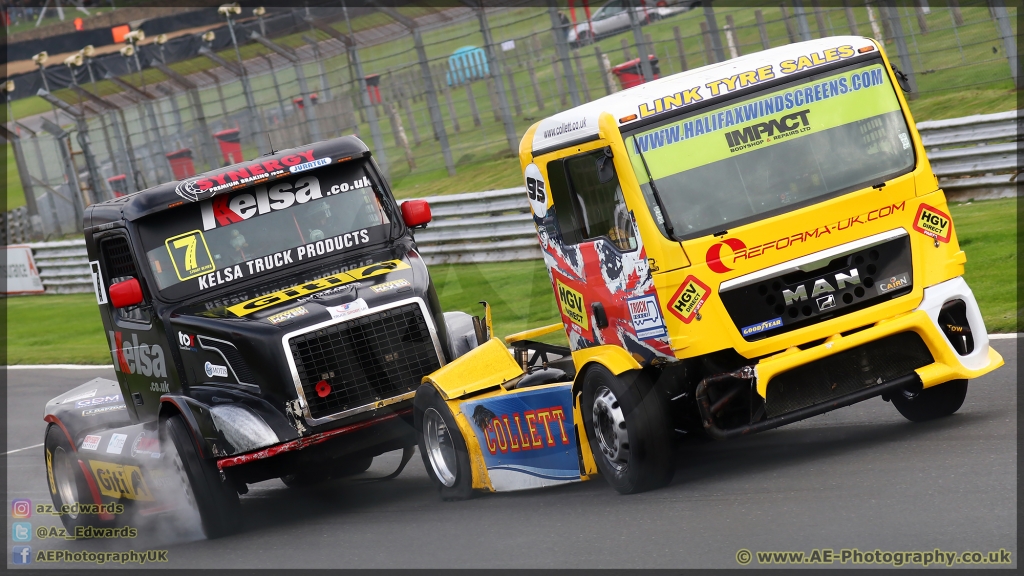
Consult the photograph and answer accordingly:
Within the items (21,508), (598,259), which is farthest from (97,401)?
(598,259)

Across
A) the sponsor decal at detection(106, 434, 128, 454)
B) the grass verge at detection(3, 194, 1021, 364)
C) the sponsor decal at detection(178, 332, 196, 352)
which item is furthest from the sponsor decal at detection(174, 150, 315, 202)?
the grass verge at detection(3, 194, 1021, 364)

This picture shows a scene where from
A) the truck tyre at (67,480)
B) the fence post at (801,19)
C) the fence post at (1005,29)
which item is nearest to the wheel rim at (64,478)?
the truck tyre at (67,480)

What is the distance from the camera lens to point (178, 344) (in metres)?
9.15

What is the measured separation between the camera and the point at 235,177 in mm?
9508

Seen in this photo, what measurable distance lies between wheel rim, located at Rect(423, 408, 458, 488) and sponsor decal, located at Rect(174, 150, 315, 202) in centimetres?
246

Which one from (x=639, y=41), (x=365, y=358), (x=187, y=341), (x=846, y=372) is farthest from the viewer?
(x=639, y=41)

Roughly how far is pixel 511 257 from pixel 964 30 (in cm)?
744

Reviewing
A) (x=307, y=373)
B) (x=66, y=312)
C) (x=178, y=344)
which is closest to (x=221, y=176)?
(x=178, y=344)

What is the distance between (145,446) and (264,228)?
1910 millimetres

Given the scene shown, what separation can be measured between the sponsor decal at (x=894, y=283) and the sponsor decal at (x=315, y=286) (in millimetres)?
3712

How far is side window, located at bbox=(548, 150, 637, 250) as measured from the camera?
702 centimetres

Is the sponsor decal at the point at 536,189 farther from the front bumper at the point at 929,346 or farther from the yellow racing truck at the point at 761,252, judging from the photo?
the front bumper at the point at 929,346

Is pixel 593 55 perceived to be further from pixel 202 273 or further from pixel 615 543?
pixel 615 543

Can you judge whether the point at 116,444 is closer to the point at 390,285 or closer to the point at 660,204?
the point at 390,285
